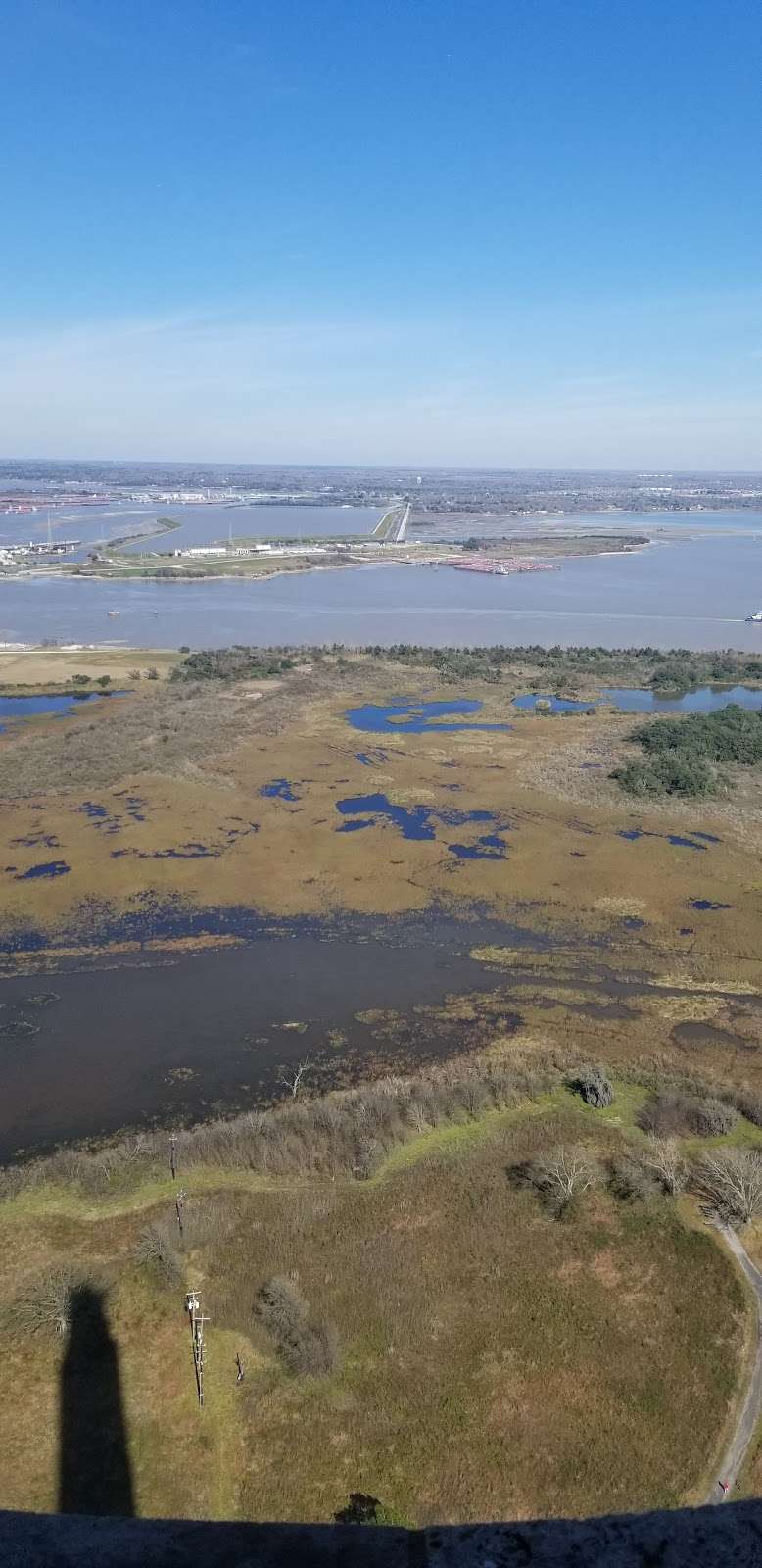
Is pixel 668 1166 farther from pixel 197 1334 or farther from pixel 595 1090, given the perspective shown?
pixel 197 1334

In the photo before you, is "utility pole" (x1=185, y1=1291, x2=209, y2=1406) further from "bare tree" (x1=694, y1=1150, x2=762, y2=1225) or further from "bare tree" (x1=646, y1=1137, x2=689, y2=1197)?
"bare tree" (x1=694, y1=1150, x2=762, y2=1225)

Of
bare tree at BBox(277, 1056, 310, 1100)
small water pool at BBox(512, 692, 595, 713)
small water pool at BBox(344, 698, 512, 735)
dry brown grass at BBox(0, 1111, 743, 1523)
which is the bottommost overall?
dry brown grass at BBox(0, 1111, 743, 1523)

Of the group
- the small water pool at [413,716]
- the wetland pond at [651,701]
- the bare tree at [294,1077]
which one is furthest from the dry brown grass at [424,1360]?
the wetland pond at [651,701]

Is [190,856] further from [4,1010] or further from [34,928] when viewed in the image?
[4,1010]

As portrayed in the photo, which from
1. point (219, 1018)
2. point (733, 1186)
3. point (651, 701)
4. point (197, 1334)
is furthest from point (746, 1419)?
point (651, 701)

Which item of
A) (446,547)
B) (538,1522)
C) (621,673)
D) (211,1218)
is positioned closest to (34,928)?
(211,1218)

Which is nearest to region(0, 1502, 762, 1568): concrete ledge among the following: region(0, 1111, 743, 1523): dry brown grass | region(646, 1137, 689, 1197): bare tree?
region(0, 1111, 743, 1523): dry brown grass
